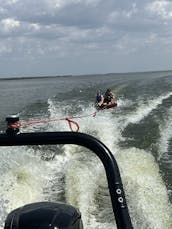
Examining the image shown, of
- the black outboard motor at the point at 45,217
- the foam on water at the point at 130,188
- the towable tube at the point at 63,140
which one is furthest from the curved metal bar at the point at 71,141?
the foam on water at the point at 130,188

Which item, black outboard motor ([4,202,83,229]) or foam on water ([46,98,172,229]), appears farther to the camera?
foam on water ([46,98,172,229])

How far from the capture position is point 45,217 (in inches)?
81.0

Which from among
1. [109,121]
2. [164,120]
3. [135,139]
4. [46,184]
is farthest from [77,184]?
[164,120]

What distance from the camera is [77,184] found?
8.96 meters

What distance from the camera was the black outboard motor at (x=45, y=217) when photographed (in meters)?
2.02

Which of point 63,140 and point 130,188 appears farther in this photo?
point 130,188

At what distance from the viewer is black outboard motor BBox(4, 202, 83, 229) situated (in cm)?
202

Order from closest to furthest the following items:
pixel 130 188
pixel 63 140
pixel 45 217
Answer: pixel 45 217 < pixel 63 140 < pixel 130 188

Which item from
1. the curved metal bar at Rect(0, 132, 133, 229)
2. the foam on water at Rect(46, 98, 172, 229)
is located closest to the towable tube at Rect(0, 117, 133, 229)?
the curved metal bar at Rect(0, 132, 133, 229)

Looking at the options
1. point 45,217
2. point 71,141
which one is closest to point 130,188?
point 71,141

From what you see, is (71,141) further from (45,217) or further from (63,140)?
(45,217)

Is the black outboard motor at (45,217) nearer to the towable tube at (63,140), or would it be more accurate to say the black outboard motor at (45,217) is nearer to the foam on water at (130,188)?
the towable tube at (63,140)

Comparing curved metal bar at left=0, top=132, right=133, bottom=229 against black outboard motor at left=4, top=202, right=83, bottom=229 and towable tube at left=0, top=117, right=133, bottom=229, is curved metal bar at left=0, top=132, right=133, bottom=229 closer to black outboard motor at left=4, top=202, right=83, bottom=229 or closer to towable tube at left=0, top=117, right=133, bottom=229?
towable tube at left=0, top=117, right=133, bottom=229

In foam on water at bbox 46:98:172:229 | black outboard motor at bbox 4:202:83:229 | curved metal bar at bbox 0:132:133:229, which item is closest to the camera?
black outboard motor at bbox 4:202:83:229
